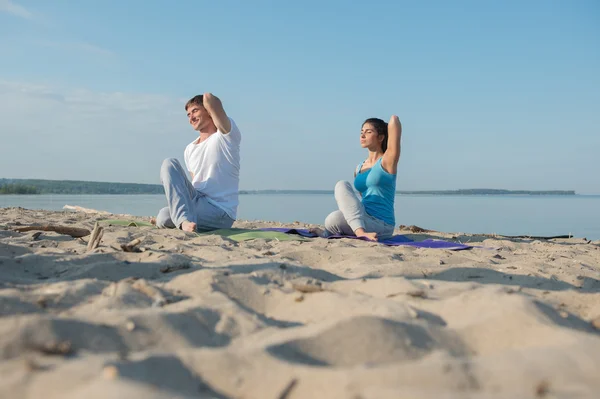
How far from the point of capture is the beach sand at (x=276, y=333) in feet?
3.46

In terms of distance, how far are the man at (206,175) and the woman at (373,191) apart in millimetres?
976

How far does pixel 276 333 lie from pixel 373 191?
136 inches

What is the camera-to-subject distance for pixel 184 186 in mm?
4379

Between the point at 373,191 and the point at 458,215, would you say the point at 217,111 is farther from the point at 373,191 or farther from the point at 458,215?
the point at 458,215

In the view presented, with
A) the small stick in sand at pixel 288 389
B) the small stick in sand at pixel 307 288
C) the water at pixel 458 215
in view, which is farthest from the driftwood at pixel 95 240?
the water at pixel 458 215

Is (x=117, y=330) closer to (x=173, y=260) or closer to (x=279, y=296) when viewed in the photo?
(x=279, y=296)

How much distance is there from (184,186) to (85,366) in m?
3.37

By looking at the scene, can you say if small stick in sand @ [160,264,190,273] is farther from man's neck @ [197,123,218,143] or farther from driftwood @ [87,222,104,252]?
man's neck @ [197,123,218,143]

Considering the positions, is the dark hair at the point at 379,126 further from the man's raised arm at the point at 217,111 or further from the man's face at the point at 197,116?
the man's face at the point at 197,116

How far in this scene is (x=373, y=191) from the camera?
186 inches

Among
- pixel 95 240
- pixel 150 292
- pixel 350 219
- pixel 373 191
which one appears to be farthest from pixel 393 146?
pixel 150 292

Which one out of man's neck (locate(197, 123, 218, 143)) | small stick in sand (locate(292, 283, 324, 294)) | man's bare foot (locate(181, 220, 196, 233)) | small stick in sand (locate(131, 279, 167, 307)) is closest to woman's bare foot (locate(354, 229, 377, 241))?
man's bare foot (locate(181, 220, 196, 233))

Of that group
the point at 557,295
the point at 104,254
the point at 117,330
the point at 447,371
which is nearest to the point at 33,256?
the point at 104,254

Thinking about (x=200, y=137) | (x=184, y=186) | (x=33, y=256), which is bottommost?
(x=33, y=256)
